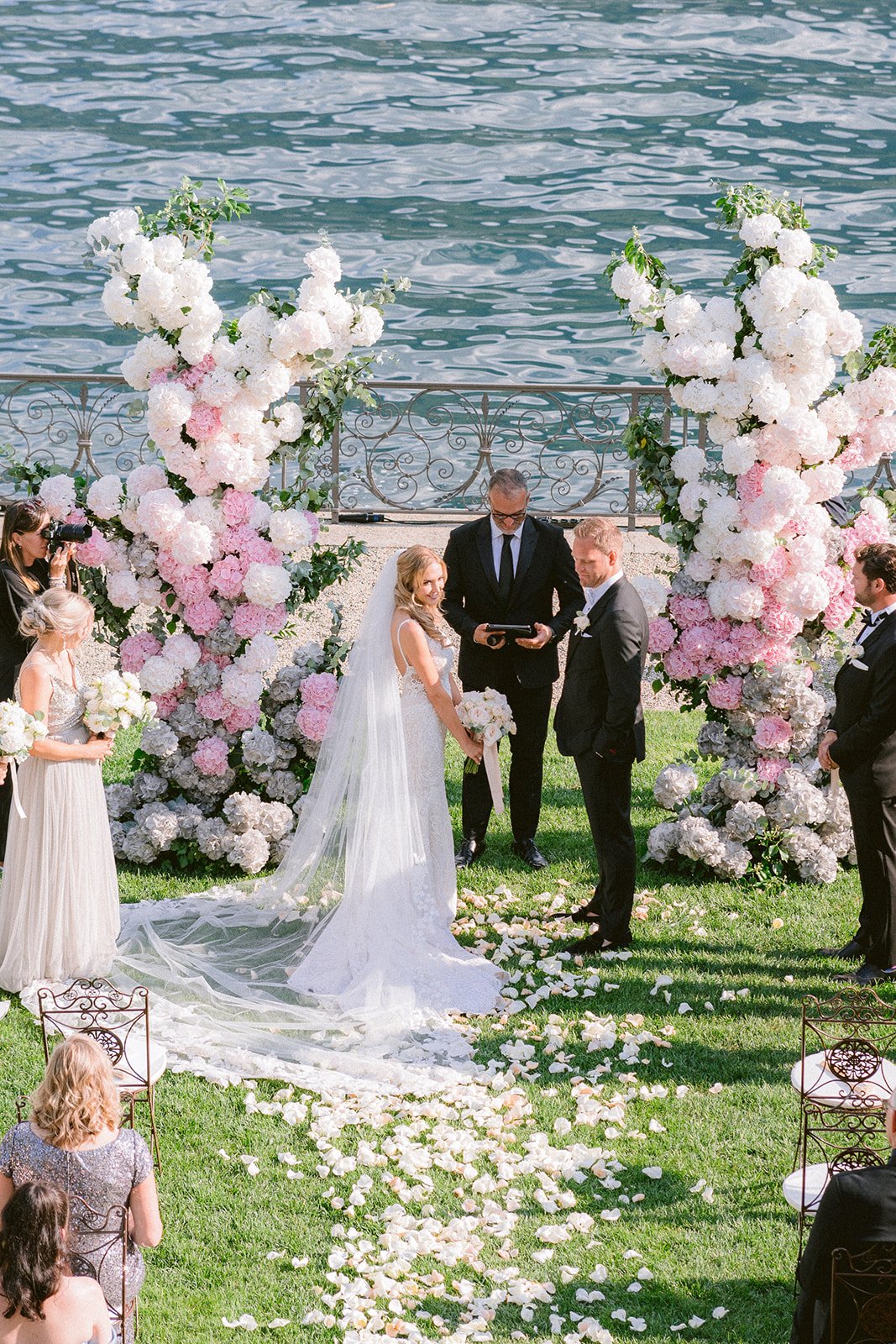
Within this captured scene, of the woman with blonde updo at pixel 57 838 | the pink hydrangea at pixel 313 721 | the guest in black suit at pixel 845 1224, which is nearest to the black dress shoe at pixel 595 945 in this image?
the pink hydrangea at pixel 313 721

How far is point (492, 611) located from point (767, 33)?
33.4 metres

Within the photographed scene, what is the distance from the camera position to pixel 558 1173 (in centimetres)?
604

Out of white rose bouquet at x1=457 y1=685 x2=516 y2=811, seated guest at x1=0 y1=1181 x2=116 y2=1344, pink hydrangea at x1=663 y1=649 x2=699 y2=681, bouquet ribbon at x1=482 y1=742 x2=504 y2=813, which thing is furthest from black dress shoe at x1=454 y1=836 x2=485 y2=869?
seated guest at x1=0 y1=1181 x2=116 y2=1344

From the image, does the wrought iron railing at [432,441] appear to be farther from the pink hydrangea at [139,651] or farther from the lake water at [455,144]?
the lake water at [455,144]

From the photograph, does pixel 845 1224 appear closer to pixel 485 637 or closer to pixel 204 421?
pixel 485 637

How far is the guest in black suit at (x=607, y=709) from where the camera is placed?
7414mm

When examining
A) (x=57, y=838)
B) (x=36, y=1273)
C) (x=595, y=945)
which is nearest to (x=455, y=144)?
(x=595, y=945)

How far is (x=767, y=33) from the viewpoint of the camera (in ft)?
123

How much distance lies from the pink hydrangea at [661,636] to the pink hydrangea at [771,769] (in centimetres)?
92

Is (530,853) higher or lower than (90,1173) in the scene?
lower

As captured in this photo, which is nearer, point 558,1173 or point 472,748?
point 558,1173

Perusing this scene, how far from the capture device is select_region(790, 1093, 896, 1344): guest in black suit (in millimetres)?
4195

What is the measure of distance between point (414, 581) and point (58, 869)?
2.22 m

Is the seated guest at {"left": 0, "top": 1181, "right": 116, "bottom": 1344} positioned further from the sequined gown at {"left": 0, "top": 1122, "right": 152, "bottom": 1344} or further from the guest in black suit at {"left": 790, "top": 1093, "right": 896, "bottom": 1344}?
the guest in black suit at {"left": 790, "top": 1093, "right": 896, "bottom": 1344}
